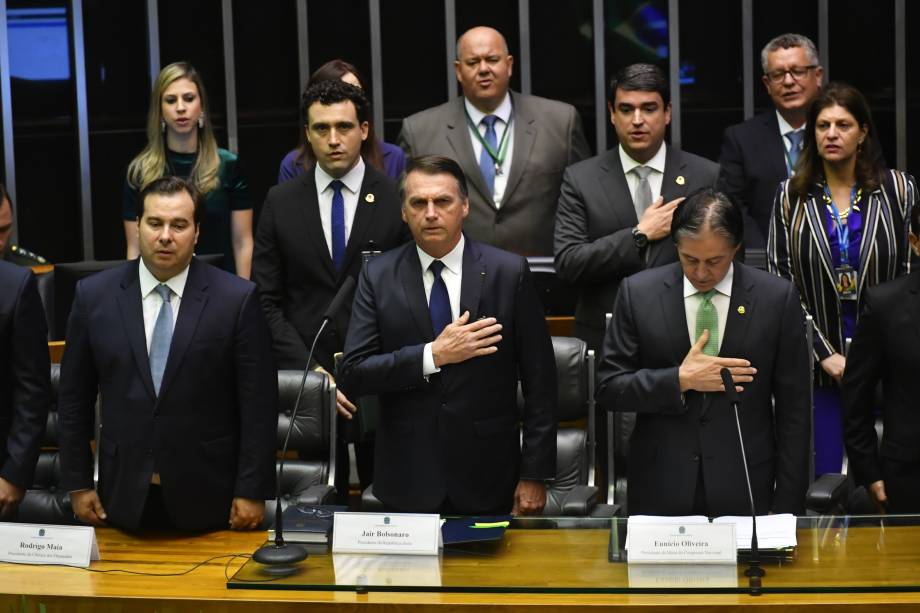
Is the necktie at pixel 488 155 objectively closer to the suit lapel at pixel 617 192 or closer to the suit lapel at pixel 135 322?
the suit lapel at pixel 617 192

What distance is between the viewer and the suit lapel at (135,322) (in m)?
3.42

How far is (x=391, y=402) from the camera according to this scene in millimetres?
3482

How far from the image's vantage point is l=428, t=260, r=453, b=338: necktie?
347 cm

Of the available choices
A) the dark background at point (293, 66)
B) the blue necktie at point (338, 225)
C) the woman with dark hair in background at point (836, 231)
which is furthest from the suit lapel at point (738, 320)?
the dark background at point (293, 66)

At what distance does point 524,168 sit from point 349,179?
2.21ft

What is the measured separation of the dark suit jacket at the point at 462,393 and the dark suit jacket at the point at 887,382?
768 mm

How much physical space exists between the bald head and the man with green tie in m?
1.47

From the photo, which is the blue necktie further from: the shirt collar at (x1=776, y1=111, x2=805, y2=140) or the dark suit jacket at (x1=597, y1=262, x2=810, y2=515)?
the shirt collar at (x1=776, y1=111, x2=805, y2=140)

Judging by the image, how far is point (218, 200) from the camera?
4688 mm

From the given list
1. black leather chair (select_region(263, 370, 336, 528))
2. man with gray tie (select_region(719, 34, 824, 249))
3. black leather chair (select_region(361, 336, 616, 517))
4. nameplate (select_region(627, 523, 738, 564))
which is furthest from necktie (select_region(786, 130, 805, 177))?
nameplate (select_region(627, 523, 738, 564))

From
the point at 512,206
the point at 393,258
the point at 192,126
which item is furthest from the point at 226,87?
the point at 393,258

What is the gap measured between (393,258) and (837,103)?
1.41m

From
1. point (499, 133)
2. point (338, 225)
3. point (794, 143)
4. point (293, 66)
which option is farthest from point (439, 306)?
point (293, 66)

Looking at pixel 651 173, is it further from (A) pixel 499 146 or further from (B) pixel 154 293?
(B) pixel 154 293
